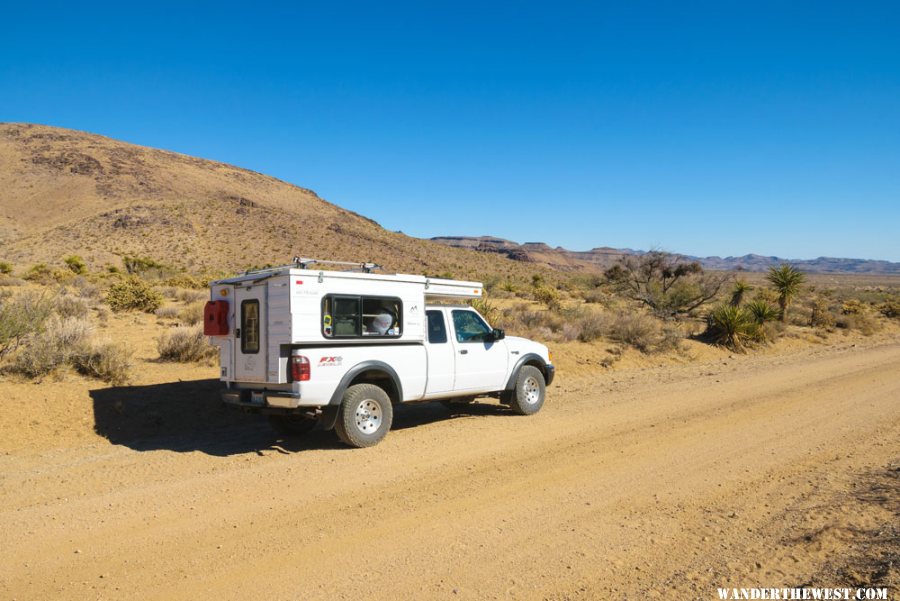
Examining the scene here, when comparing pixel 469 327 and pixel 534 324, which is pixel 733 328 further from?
pixel 469 327

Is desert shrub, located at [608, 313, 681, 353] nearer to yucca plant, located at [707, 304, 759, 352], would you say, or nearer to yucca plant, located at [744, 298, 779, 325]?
yucca plant, located at [707, 304, 759, 352]

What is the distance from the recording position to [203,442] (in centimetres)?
871

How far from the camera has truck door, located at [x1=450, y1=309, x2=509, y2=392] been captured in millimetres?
9719

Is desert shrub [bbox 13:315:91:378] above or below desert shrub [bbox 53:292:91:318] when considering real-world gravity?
below

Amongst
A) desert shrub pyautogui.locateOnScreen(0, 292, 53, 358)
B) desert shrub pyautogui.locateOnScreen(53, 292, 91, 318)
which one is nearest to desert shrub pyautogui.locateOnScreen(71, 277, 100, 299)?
desert shrub pyautogui.locateOnScreen(53, 292, 91, 318)

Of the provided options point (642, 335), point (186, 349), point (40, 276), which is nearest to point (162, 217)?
point (40, 276)

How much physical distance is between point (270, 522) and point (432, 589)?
1.94 m

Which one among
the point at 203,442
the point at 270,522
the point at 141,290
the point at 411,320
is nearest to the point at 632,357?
the point at 411,320

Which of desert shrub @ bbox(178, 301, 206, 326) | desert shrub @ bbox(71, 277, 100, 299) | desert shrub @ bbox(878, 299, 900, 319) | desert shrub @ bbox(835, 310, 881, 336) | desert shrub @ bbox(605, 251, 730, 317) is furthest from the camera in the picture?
desert shrub @ bbox(878, 299, 900, 319)

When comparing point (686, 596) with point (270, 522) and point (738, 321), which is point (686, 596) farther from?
point (738, 321)

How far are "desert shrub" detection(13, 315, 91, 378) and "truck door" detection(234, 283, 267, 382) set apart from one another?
3.80 meters

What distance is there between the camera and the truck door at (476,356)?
31.9ft

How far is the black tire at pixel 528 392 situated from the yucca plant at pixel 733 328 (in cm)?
1270

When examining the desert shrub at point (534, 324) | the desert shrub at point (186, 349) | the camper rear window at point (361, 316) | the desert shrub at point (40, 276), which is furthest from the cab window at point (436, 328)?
the desert shrub at point (40, 276)
